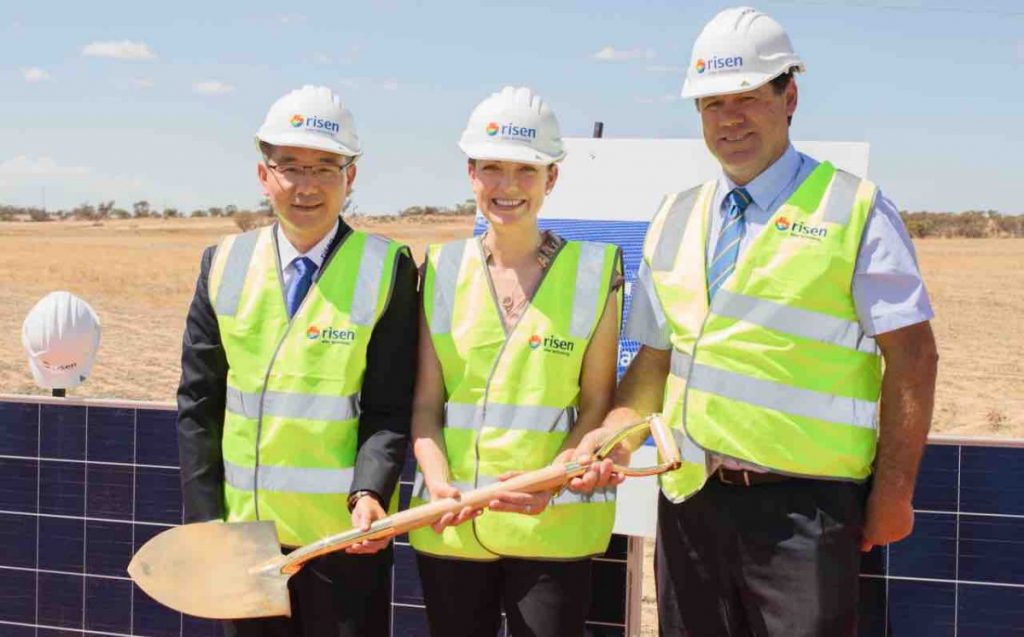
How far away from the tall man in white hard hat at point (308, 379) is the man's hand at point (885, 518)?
4.33 ft

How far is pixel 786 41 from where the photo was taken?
3547mm

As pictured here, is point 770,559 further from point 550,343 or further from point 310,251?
point 310,251

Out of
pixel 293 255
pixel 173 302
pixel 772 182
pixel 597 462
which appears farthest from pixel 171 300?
pixel 772 182

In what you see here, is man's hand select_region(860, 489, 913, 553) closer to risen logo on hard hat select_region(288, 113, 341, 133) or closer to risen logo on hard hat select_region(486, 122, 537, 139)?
risen logo on hard hat select_region(486, 122, 537, 139)

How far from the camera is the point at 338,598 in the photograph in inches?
148

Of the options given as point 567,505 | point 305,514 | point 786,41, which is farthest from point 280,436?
point 786,41

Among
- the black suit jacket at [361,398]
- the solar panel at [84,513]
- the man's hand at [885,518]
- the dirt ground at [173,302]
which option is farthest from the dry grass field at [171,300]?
the black suit jacket at [361,398]

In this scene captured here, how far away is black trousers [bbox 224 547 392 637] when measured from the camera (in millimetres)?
3766

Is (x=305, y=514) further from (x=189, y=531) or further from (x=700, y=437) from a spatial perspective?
(x=700, y=437)

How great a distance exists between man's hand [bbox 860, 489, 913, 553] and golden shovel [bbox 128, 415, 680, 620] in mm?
537

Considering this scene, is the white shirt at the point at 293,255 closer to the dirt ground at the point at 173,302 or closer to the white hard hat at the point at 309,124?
the white hard hat at the point at 309,124

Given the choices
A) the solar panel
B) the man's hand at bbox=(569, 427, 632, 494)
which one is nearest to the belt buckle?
the man's hand at bbox=(569, 427, 632, 494)

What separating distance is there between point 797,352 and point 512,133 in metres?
1.00

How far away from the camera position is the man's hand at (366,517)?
12.0ft
